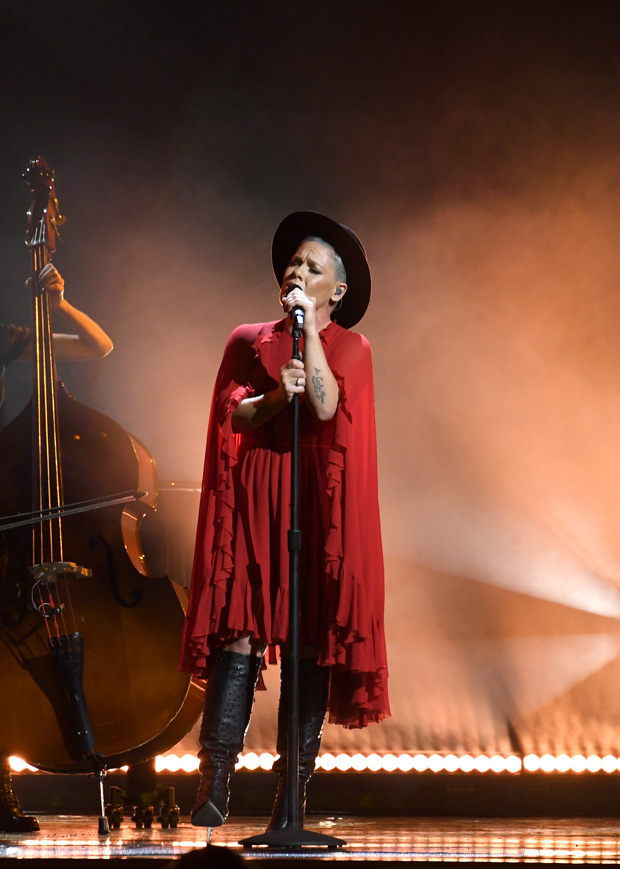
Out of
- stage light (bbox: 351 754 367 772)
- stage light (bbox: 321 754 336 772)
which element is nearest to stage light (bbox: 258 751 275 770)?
stage light (bbox: 321 754 336 772)

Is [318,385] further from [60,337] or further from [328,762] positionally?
[328,762]

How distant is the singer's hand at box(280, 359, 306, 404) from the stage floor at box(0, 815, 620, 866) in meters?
0.84

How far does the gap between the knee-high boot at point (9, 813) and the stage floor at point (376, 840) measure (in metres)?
0.06

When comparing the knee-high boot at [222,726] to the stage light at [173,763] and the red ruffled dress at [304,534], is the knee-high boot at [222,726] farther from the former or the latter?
the stage light at [173,763]

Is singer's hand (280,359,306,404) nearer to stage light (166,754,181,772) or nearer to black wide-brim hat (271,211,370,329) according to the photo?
black wide-brim hat (271,211,370,329)

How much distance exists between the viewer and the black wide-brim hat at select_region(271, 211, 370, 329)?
87.1 inches

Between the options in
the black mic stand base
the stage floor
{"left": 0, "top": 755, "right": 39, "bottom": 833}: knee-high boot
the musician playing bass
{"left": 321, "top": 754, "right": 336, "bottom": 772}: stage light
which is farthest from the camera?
{"left": 321, "top": 754, "right": 336, "bottom": 772}: stage light

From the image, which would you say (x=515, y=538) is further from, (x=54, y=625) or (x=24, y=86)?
(x=24, y=86)

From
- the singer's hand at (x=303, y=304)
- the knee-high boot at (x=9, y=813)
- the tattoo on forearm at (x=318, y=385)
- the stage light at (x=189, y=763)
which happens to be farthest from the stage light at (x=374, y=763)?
the singer's hand at (x=303, y=304)

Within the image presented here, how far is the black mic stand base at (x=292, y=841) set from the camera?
1.68 m

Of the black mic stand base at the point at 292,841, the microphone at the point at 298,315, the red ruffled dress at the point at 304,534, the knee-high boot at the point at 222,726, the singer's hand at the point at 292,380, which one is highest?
the microphone at the point at 298,315

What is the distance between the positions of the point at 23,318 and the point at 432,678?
1.97 metres

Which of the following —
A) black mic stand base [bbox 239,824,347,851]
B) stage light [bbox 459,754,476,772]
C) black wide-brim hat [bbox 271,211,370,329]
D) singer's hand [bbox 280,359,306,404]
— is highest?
black wide-brim hat [bbox 271,211,370,329]

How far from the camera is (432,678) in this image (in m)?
3.35
